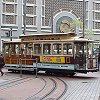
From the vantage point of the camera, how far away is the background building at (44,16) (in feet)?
188

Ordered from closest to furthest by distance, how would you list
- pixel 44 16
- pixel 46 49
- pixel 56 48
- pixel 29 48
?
pixel 56 48, pixel 46 49, pixel 29 48, pixel 44 16

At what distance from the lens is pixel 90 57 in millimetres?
23562

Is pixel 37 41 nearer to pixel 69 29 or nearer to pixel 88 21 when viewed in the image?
pixel 69 29

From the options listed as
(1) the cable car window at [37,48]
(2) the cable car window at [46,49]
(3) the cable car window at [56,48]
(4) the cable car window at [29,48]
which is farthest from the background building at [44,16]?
(3) the cable car window at [56,48]

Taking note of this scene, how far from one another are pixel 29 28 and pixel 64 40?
35433 millimetres

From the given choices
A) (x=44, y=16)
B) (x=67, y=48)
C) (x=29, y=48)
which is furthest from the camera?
(x=44, y=16)

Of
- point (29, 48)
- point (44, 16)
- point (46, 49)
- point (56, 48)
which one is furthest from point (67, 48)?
point (44, 16)

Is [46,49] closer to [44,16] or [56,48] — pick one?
[56,48]

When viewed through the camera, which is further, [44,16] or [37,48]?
[44,16]

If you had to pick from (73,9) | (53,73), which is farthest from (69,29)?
(53,73)

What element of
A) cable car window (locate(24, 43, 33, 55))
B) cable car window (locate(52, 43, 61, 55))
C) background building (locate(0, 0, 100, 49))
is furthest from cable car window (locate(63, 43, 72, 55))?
background building (locate(0, 0, 100, 49))

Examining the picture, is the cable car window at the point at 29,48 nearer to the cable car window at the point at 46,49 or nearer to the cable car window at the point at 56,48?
the cable car window at the point at 46,49

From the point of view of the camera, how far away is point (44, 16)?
59.7 m

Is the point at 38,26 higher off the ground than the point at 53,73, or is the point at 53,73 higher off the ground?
the point at 38,26
